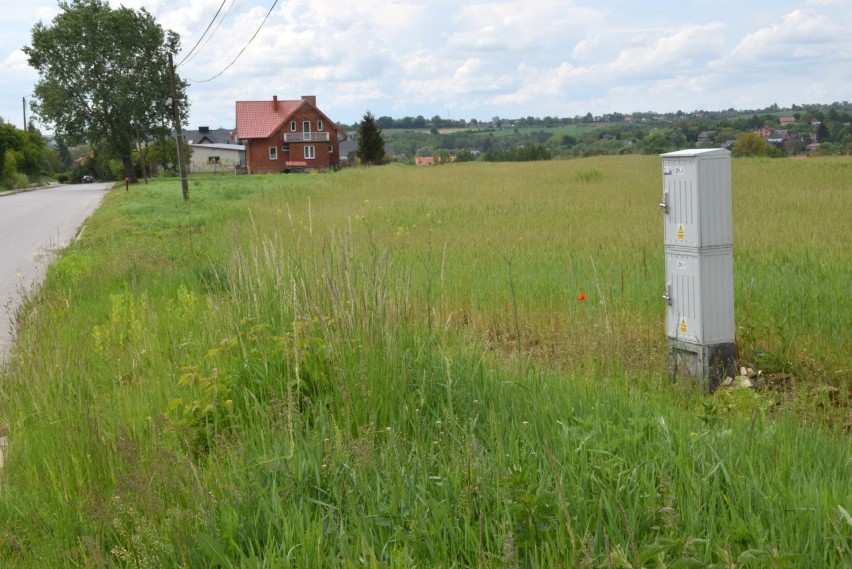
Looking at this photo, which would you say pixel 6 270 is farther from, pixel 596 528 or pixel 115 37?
pixel 115 37

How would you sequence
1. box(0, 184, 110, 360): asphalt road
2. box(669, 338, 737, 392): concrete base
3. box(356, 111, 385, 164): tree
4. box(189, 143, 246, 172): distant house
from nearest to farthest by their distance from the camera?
1. box(669, 338, 737, 392): concrete base
2. box(0, 184, 110, 360): asphalt road
3. box(356, 111, 385, 164): tree
4. box(189, 143, 246, 172): distant house

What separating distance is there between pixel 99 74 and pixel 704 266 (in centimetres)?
6432

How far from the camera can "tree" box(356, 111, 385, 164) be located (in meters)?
78.4

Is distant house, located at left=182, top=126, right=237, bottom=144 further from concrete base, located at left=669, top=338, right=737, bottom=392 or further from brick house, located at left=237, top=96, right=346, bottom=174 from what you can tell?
concrete base, located at left=669, top=338, right=737, bottom=392

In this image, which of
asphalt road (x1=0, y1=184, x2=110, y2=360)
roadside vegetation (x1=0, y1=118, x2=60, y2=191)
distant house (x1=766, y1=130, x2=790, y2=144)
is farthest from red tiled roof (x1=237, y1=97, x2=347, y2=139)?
distant house (x1=766, y1=130, x2=790, y2=144)

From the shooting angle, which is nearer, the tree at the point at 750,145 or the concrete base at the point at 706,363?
the concrete base at the point at 706,363

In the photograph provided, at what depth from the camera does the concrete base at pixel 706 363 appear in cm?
630

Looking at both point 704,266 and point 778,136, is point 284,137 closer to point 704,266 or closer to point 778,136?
point 778,136

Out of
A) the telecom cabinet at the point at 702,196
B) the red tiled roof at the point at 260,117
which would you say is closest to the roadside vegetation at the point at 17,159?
the red tiled roof at the point at 260,117

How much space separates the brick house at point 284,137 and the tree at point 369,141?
423 inches

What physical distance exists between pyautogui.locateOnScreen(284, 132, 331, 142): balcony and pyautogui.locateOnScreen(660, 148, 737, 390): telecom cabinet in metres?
85.5

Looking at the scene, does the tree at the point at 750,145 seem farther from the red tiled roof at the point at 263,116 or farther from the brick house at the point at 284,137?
the red tiled roof at the point at 263,116

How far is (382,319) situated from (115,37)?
64.8m

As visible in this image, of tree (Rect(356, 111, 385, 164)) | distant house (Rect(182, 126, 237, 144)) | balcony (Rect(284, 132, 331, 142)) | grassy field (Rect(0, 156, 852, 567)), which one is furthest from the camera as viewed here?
distant house (Rect(182, 126, 237, 144))
